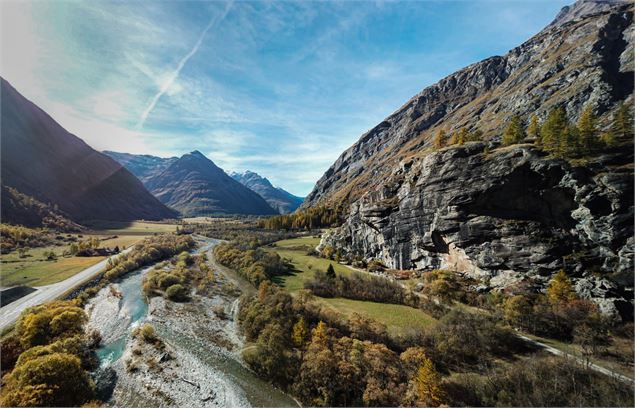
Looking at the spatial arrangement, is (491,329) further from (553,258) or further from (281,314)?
(281,314)

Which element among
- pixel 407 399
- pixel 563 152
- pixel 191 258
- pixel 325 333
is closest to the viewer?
pixel 407 399

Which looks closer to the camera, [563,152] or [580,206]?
[580,206]

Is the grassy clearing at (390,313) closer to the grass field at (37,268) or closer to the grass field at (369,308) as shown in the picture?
the grass field at (369,308)

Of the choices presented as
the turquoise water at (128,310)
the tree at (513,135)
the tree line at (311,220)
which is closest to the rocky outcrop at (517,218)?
the tree at (513,135)

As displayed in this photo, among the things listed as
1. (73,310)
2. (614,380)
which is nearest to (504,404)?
(614,380)

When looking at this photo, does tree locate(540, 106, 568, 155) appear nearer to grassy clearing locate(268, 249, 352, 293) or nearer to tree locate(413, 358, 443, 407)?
tree locate(413, 358, 443, 407)

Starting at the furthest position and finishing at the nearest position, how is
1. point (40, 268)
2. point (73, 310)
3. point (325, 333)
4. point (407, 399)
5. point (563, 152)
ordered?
point (40, 268) → point (563, 152) → point (73, 310) → point (325, 333) → point (407, 399)
